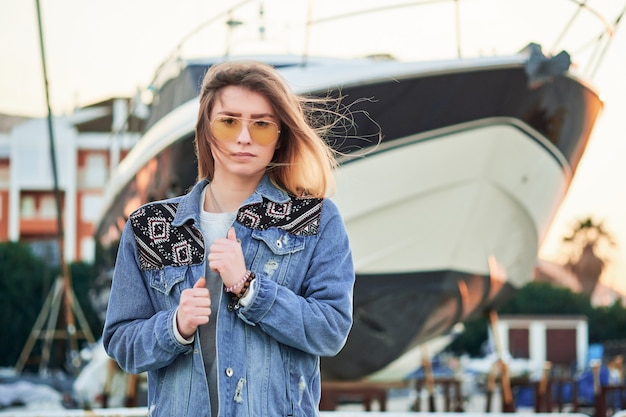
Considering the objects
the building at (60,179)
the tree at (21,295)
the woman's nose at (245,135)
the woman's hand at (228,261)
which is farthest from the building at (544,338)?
the woman's hand at (228,261)

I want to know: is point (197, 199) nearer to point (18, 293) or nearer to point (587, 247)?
point (18, 293)

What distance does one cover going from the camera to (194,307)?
1.72 meters

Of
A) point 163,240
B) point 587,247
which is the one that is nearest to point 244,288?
point 163,240

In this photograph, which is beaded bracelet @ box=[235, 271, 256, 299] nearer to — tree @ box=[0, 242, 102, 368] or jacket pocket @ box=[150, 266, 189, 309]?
jacket pocket @ box=[150, 266, 189, 309]

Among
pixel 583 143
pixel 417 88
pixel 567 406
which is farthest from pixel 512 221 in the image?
pixel 567 406

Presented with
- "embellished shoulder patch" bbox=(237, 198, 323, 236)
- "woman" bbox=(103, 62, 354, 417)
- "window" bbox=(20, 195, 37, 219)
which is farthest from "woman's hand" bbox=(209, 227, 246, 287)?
"window" bbox=(20, 195, 37, 219)

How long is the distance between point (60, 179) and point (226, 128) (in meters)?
52.9

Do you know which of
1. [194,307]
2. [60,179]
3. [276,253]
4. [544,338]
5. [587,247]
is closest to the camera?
[194,307]

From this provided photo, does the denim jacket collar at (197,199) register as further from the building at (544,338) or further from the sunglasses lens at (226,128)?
the building at (544,338)

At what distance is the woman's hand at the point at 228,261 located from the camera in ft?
5.71

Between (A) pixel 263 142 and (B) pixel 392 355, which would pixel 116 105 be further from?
(A) pixel 263 142

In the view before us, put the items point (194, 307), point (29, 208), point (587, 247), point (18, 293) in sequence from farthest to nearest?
point (587, 247)
point (29, 208)
point (18, 293)
point (194, 307)

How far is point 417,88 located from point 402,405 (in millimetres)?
8687

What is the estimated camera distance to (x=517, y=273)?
455 inches
